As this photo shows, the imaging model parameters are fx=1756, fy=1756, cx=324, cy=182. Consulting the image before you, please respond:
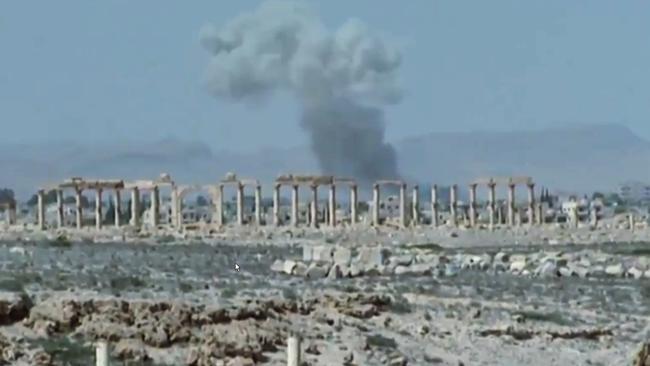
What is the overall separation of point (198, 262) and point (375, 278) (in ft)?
Result: 34.4

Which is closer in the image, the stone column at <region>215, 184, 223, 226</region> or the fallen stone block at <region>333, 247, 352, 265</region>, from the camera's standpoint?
the fallen stone block at <region>333, 247, 352, 265</region>

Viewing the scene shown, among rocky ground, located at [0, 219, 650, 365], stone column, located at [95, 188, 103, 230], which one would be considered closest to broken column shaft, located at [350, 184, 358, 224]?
stone column, located at [95, 188, 103, 230]

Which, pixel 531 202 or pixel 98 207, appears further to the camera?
pixel 531 202

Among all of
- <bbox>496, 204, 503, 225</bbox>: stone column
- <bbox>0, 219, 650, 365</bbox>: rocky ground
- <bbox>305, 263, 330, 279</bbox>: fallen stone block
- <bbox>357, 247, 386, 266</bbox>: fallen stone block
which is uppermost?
<bbox>496, 204, 503, 225</bbox>: stone column

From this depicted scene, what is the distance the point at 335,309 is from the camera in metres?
26.4

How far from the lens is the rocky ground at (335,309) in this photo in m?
20.5

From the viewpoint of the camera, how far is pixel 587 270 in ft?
154

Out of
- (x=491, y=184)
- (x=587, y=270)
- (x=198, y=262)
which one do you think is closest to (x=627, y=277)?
(x=587, y=270)

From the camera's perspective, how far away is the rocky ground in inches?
806

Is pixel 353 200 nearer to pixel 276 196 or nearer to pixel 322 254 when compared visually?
pixel 276 196

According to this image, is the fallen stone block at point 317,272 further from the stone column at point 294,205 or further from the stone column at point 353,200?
the stone column at point 353,200

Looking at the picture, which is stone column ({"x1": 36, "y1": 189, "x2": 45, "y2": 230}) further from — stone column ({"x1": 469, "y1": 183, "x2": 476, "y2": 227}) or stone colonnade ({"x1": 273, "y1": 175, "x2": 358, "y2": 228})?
stone column ({"x1": 469, "y1": 183, "x2": 476, "y2": 227})

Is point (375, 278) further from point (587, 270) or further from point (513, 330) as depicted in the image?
point (513, 330)

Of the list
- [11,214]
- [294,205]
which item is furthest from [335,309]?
[11,214]
